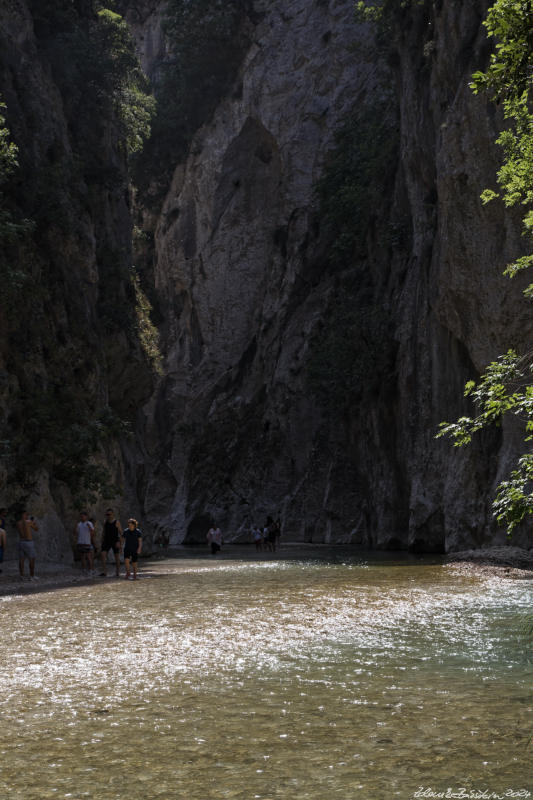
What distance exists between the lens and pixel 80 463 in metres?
29.1

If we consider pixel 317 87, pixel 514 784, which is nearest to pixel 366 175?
pixel 317 87

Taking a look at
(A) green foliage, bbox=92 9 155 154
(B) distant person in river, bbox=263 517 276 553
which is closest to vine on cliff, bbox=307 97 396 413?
(B) distant person in river, bbox=263 517 276 553

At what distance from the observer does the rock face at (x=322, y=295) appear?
95.6ft

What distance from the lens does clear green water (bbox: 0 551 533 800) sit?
4.98 m

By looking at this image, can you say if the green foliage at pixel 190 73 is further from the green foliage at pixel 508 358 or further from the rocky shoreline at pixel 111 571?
the green foliage at pixel 508 358

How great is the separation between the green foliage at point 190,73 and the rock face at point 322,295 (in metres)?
1.44

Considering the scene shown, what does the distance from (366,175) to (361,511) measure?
62.9 feet

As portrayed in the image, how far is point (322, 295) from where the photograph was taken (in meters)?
55.2

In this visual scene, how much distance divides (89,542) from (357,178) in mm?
31500

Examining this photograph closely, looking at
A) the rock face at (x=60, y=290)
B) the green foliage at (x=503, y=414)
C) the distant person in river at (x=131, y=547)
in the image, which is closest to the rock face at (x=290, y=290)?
the rock face at (x=60, y=290)

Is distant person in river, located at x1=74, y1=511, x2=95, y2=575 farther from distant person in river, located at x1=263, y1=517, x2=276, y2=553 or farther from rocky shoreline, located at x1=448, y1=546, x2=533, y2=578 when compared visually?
distant person in river, located at x1=263, y1=517, x2=276, y2=553

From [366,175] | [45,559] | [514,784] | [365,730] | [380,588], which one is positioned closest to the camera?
[514,784]

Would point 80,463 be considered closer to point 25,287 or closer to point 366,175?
point 25,287

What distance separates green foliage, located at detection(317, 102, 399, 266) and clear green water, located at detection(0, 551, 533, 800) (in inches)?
1393
